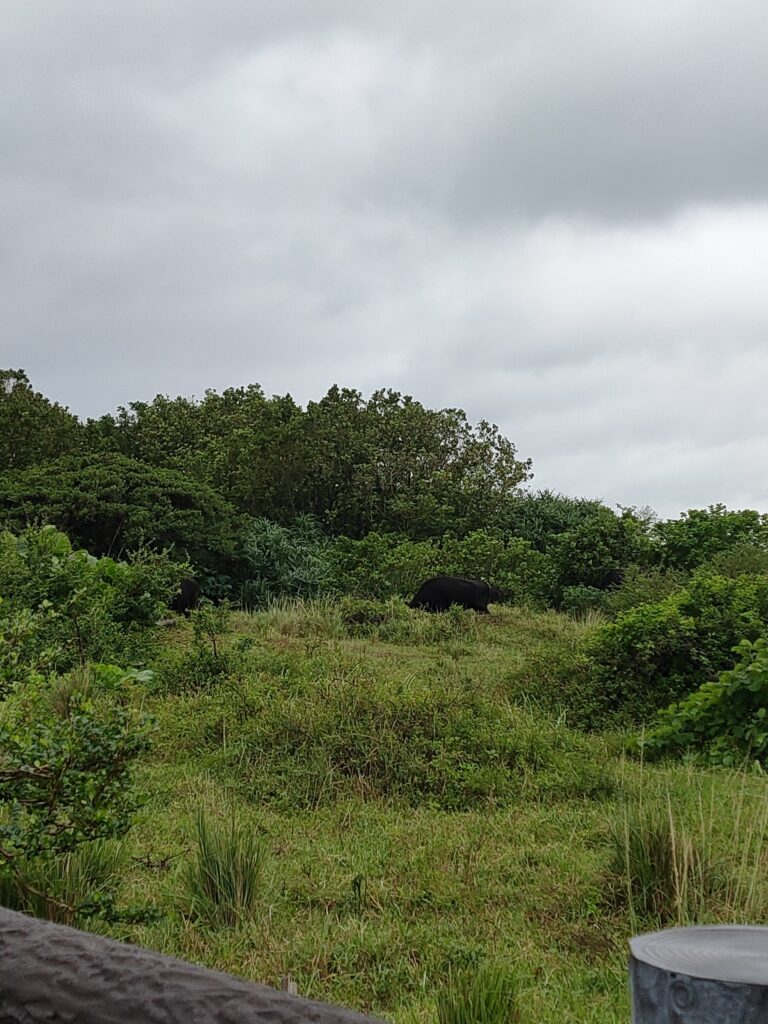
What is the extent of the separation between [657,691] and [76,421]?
2427 centimetres

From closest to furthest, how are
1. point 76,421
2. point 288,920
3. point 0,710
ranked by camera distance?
point 288,920 → point 0,710 → point 76,421

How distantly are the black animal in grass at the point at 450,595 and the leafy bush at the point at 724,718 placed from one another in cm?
904

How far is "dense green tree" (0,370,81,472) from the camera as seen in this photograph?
1061 inches

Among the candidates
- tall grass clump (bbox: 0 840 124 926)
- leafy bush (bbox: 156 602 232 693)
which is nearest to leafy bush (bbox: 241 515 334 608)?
leafy bush (bbox: 156 602 232 693)

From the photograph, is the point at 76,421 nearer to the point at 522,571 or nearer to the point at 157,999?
the point at 522,571

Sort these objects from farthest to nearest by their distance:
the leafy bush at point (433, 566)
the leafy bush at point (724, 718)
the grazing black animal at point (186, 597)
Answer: the leafy bush at point (433, 566)
the grazing black animal at point (186, 597)
the leafy bush at point (724, 718)

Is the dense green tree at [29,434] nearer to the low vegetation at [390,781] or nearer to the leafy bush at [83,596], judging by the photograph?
the low vegetation at [390,781]

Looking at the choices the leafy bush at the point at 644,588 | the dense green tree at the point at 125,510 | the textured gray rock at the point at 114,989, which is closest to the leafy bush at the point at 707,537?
the leafy bush at the point at 644,588

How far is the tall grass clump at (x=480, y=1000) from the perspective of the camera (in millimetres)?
3283

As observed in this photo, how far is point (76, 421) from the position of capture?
30.4 metres

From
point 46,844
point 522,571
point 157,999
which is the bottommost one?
point 46,844

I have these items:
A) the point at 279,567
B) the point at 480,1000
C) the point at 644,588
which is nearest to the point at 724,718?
the point at 480,1000

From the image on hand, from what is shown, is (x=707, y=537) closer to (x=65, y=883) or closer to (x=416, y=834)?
(x=416, y=834)

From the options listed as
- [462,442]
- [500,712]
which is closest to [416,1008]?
[500,712]
